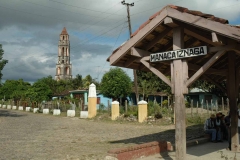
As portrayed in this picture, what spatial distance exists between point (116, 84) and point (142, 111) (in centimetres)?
1731

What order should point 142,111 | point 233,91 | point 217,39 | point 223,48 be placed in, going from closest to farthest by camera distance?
point 217,39 → point 223,48 → point 233,91 → point 142,111

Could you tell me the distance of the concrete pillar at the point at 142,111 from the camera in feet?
75.6

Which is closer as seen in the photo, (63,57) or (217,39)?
(217,39)

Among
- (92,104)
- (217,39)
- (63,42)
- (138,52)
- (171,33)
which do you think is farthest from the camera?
(63,42)

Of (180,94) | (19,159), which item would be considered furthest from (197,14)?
(19,159)

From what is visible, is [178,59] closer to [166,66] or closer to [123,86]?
[166,66]

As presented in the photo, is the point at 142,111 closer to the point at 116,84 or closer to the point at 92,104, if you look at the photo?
the point at 92,104

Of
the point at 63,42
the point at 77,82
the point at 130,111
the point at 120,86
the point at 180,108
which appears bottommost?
the point at 130,111

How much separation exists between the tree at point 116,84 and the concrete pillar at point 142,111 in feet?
55.8

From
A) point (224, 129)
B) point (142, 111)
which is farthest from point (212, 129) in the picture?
point (142, 111)

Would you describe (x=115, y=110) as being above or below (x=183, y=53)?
below

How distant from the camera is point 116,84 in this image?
1580 inches

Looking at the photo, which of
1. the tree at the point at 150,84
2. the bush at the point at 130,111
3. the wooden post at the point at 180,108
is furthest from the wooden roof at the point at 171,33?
the tree at the point at 150,84

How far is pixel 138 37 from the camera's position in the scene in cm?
776
